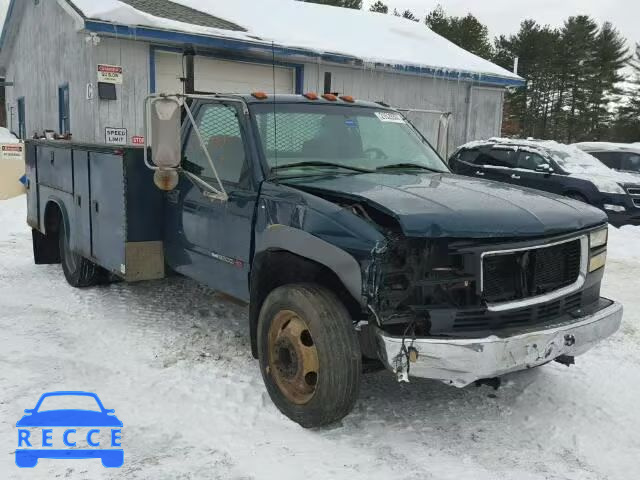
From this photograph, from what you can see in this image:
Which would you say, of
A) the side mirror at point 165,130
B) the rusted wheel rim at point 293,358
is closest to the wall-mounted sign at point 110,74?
the side mirror at point 165,130

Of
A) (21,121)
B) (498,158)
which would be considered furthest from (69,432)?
(21,121)

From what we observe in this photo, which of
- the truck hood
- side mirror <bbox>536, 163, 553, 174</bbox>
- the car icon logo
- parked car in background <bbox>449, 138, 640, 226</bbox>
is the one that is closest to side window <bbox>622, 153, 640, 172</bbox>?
parked car in background <bbox>449, 138, 640, 226</bbox>

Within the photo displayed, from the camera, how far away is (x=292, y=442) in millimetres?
3531

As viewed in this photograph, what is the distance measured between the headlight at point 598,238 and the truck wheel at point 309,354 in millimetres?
1580

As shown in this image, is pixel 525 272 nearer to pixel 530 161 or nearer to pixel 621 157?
pixel 530 161

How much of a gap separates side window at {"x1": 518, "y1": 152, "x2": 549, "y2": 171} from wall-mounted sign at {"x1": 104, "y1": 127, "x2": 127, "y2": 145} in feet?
26.3

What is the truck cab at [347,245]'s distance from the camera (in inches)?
130

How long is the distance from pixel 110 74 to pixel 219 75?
2.18 metres

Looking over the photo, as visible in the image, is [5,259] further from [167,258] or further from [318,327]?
[318,327]

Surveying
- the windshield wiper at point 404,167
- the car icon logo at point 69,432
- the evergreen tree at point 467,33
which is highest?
the evergreen tree at point 467,33

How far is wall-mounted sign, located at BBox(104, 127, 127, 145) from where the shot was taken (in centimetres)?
1182

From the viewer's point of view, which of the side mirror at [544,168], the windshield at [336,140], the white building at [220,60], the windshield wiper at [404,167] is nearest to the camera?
the windshield at [336,140]

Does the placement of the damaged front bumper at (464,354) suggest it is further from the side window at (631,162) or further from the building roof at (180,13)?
the side window at (631,162)

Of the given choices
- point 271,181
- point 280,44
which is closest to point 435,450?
point 271,181
